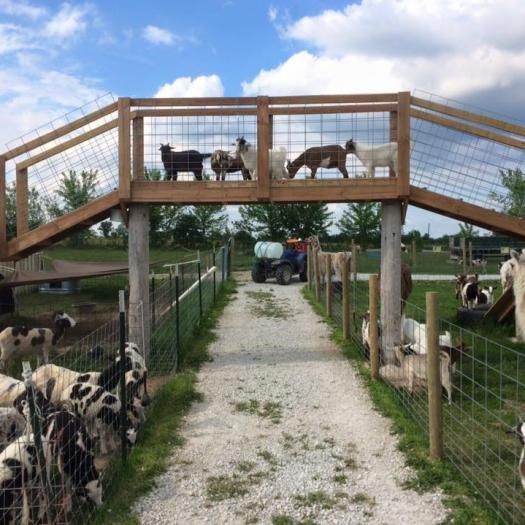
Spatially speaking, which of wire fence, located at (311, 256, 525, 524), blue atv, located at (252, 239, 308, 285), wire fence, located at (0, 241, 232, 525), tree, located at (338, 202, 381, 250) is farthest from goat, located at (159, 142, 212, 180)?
tree, located at (338, 202, 381, 250)

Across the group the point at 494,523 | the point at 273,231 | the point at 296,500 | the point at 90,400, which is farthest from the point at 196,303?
the point at 273,231

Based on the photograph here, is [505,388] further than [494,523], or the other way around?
[505,388]

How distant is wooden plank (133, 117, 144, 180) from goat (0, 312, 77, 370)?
296cm

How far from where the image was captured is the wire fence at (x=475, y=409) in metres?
4.60

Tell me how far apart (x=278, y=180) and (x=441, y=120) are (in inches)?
A: 97.6

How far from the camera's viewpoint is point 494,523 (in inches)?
162

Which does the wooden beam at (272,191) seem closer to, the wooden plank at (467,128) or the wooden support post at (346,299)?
the wooden plank at (467,128)

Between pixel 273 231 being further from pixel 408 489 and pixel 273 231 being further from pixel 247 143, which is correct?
pixel 408 489

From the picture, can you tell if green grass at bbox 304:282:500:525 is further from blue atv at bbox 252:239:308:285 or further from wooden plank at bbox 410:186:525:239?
blue atv at bbox 252:239:308:285

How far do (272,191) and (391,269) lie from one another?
2.13 m

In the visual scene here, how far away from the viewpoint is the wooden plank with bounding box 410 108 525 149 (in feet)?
27.1

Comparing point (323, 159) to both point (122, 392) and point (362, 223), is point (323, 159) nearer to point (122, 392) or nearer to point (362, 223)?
point (122, 392)

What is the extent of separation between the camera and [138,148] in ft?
28.9

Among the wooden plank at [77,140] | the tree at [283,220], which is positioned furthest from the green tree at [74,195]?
the tree at [283,220]
